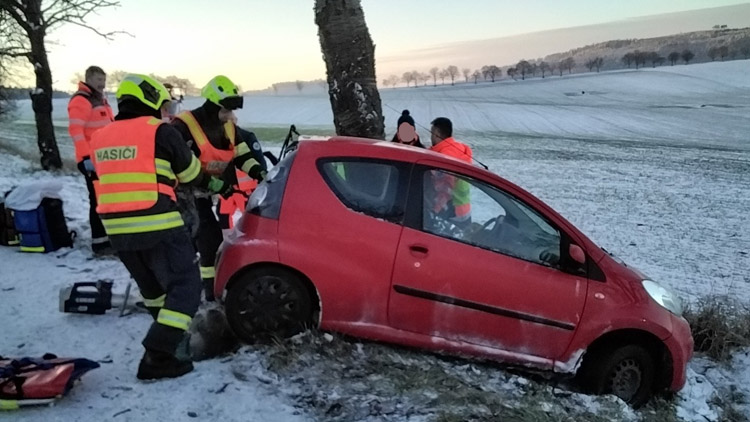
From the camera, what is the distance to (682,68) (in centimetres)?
8188

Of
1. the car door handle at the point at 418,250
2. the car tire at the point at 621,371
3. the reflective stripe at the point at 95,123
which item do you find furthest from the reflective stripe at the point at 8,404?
the reflective stripe at the point at 95,123

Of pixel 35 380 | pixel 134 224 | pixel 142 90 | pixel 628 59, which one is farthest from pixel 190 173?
pixel 628 59

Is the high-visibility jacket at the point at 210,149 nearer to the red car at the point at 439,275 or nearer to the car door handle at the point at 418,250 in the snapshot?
the red car at the point at 439,275

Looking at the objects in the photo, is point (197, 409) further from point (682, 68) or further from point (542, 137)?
point (682, 68)

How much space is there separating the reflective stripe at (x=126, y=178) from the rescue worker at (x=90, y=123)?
3537 mm

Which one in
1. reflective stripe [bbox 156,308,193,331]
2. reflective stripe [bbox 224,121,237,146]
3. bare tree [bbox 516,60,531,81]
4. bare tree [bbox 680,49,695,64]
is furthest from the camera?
bare tree [bbox 680,49,695,64]

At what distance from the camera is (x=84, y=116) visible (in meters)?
7.46

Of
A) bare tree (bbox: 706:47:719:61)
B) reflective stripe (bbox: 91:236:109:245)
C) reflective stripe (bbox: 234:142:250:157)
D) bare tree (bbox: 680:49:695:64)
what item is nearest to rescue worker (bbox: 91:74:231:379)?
reflective stripe (bbox: 234:142:250:157)

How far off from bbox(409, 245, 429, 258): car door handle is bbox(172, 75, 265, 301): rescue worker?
1.78m

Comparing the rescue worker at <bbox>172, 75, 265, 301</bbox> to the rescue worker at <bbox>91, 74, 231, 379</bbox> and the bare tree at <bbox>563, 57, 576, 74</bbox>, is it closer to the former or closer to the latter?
the rescue worker at <bbox>91, 74, 231, 379</bbox>

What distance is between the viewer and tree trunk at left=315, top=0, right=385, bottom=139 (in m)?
6.41

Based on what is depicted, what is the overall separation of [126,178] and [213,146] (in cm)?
144

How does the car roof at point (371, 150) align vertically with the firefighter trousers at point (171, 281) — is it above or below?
above

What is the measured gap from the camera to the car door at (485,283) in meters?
4.45
